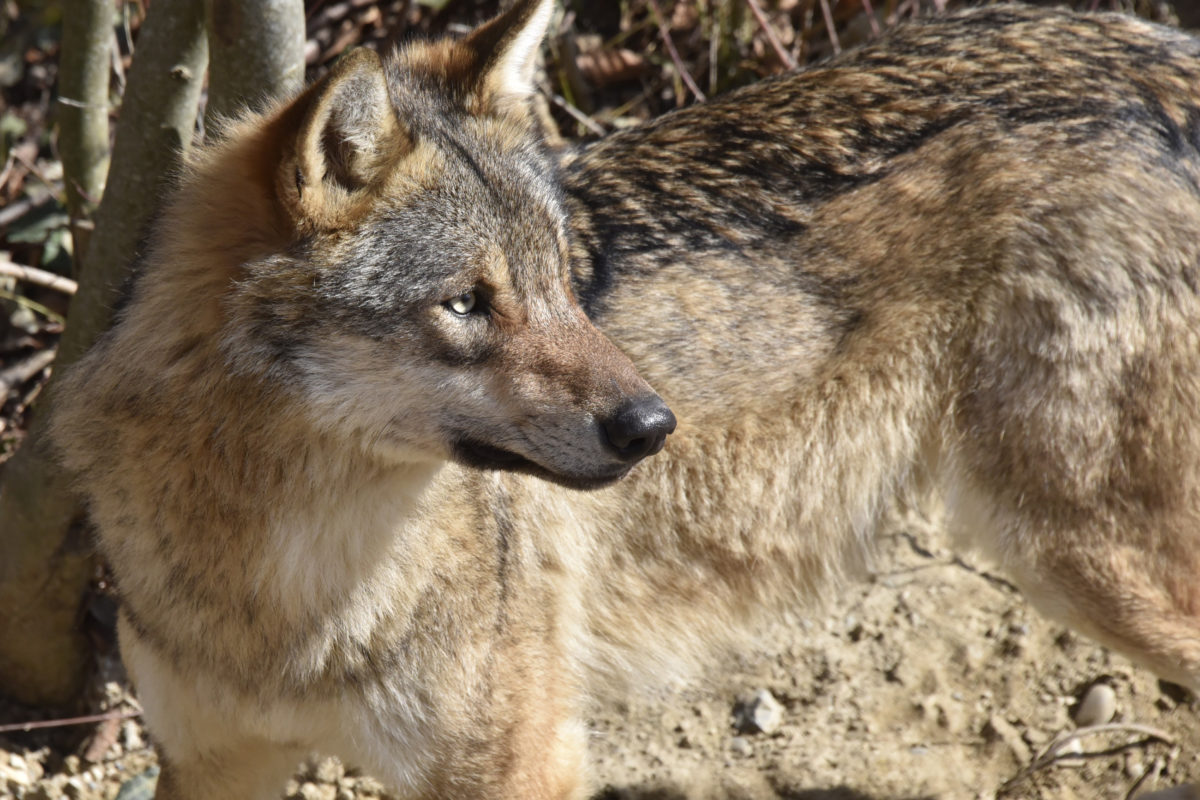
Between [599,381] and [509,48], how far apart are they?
1.09 m

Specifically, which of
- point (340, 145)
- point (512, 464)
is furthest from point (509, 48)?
point (512, 464)

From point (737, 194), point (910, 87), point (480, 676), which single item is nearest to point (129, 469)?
point (480, 676)

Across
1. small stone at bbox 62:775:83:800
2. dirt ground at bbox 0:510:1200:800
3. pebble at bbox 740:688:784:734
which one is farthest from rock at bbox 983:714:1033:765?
small stone at bbox 62:775:83:800

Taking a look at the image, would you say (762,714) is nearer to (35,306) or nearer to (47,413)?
(47,413)

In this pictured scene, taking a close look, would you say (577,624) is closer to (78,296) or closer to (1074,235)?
(1074,235)

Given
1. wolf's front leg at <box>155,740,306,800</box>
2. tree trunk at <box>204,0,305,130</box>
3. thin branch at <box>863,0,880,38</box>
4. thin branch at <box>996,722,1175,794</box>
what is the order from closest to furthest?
wolf's front leg at <box>155,740,306,800</box> < tree trunk at <box>204,0,305,130</box> < thin branch at <box>996,722,1175,794</box> < thin branch at <box>863,0,880,38</box>

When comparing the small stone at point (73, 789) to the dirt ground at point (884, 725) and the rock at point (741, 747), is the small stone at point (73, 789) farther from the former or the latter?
the rock at point (741, 747)

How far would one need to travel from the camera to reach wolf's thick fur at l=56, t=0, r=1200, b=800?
2842 millimetres

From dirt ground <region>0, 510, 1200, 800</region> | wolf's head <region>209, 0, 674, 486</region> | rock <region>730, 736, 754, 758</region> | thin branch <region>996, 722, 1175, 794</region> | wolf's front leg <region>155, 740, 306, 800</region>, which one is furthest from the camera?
rock <region>730, 736, 754, 758</region>

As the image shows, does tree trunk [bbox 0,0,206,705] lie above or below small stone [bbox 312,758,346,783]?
above

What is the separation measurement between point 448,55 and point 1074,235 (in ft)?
6.50

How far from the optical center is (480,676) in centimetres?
335

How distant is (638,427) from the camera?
110 inches

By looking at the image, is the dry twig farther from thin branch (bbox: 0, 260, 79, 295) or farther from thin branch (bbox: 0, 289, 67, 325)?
thin branch (bbox: 0, 289, 67, 325)
